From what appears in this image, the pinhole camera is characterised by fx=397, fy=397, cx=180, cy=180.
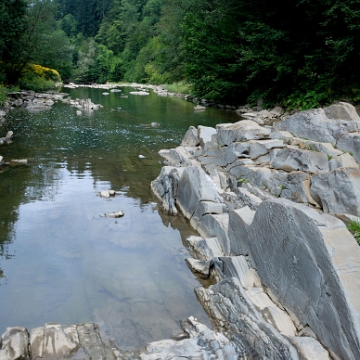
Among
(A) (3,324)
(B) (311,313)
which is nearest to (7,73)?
(A) (3,324)

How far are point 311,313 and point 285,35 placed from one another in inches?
894

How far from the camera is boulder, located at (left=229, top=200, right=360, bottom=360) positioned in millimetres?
3984

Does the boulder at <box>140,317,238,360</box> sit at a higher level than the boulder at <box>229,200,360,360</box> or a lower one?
lower

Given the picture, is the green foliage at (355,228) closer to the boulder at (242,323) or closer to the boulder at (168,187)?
the boulder at (242,323)

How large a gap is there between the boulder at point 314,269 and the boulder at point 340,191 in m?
2.05

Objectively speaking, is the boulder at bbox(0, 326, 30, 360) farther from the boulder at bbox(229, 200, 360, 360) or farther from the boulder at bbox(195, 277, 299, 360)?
the boulder at bbox(229, 200, 360, 360)

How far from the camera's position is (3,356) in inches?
176

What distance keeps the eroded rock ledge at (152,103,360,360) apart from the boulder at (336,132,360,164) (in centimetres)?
2

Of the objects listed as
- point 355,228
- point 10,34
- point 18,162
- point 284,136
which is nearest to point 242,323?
point 355,228

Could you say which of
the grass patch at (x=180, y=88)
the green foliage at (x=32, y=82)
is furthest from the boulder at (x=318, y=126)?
the green foliage at (x=32, y=82)

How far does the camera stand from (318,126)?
9.78 m

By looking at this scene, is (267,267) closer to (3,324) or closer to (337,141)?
(3,324)

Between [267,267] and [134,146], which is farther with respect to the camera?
[134,146]

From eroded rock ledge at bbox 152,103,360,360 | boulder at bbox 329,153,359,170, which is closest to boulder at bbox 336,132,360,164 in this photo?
eroded rock ledge at bbox 152,103,360,360
